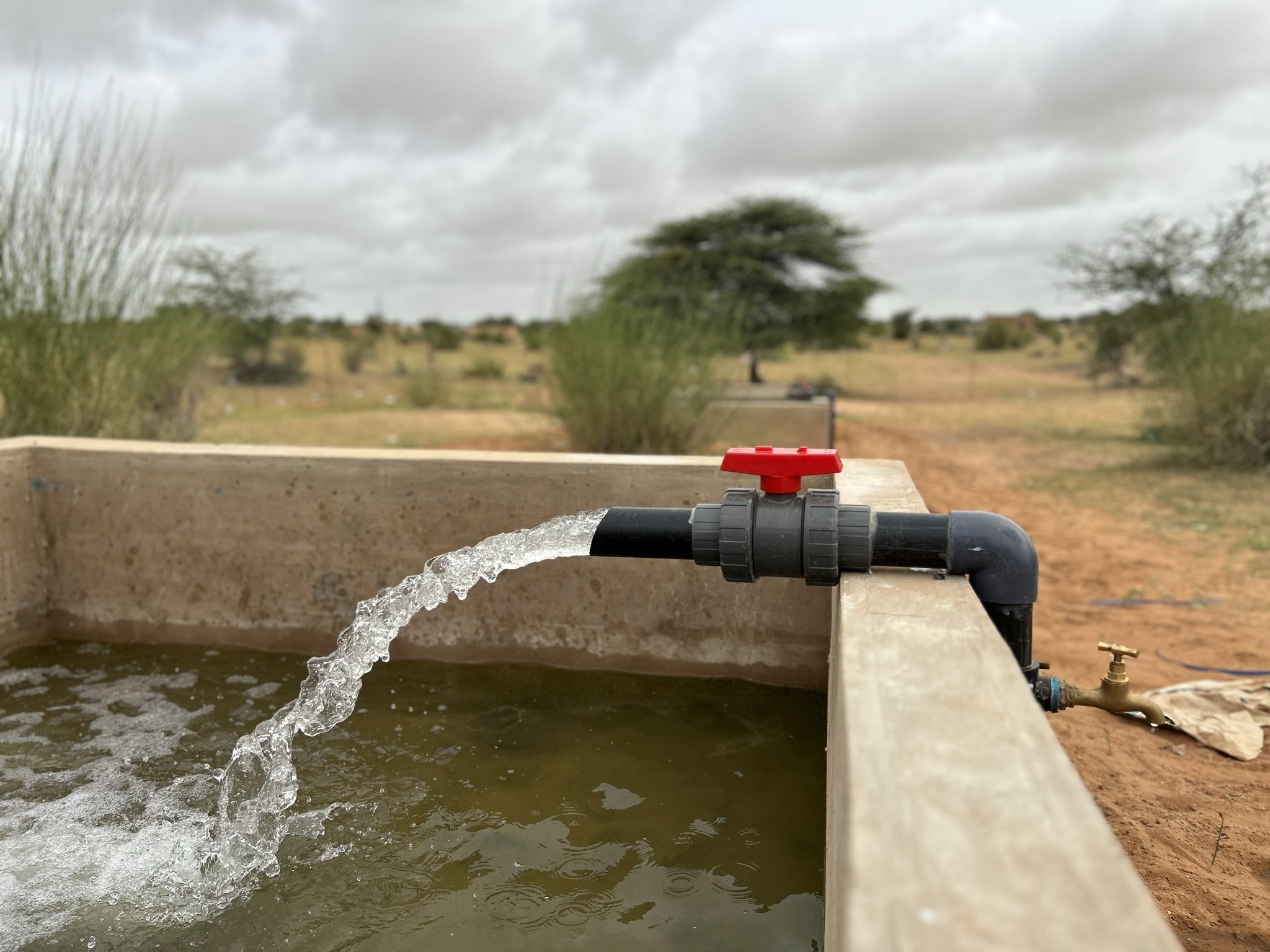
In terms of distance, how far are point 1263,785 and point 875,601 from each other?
5.70ft

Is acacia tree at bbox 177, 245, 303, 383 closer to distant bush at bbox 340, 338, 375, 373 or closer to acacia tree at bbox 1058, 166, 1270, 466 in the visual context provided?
distant bush at bbox 340, 338, 375, 373

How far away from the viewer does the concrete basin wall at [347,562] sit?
130 inches

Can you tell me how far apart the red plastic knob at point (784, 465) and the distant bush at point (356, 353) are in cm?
2434

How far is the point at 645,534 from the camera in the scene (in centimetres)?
213

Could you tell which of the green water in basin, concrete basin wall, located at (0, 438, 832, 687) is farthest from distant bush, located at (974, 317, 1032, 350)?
the green water in basin

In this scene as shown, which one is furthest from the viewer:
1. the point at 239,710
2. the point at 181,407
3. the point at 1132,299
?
the point at 1132,299

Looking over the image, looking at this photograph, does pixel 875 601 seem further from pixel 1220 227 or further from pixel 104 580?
pixel 1220 227

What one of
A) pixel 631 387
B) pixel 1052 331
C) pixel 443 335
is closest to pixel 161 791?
pixel 631 387

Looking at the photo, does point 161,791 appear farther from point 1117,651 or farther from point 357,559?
point 1117,651

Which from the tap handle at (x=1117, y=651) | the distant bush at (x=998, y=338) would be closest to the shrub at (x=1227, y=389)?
the tap handle at (x=1117, y=651)

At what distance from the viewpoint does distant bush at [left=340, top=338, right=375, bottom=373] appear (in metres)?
25.1

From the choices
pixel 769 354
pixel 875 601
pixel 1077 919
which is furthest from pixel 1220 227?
pixel 1077 919

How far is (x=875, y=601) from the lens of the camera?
1.77 m

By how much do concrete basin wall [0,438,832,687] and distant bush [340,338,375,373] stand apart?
22035mm
